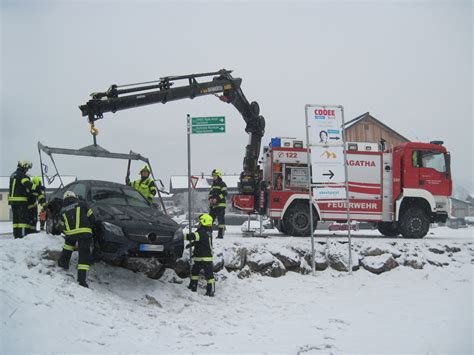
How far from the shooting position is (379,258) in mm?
10766

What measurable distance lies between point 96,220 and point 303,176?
7557 mm

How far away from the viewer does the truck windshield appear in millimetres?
13250

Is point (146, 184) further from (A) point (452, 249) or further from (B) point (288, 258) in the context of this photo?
(A) point (452, 249)

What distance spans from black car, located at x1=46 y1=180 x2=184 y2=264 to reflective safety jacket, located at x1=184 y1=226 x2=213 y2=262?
1.37 ft

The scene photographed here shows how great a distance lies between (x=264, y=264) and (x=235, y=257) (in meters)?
0.76

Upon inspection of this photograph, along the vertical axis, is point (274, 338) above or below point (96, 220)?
below

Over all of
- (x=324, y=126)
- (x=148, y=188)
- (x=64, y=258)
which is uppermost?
(x=324, y=126)

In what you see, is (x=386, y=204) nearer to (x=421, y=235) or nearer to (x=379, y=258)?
(x=421, y=235)

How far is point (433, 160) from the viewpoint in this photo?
13336 mm

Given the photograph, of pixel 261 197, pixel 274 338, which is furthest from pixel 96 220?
pixel 261 197

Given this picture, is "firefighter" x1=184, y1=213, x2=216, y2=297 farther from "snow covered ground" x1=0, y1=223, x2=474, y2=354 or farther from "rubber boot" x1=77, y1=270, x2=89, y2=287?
"rubber boot" x1=77, y1=270, x2=89, y2=287

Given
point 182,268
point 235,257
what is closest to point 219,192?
point 235,257

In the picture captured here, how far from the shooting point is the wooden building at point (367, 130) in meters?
36.5

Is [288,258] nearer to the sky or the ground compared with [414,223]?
nearer to the ground
